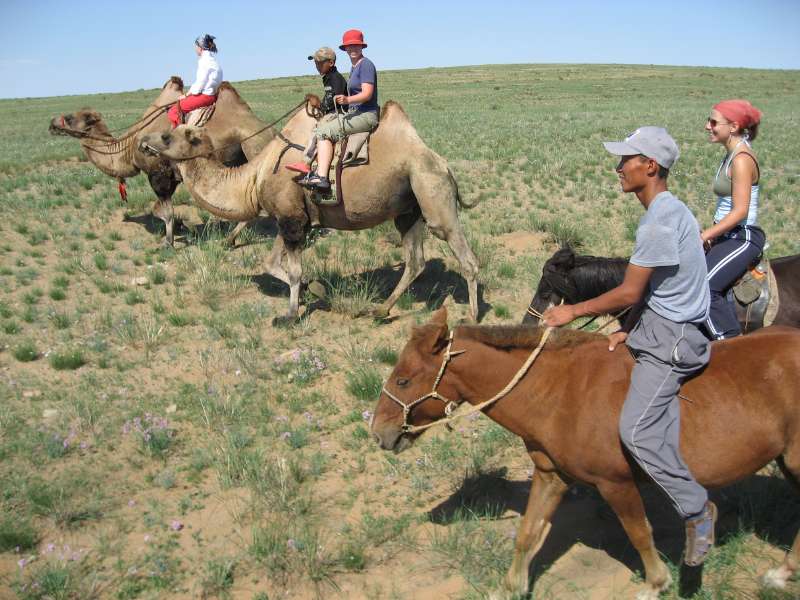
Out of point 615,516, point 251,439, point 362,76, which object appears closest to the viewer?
point 615,516

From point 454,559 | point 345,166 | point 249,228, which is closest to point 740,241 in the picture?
point 454,559

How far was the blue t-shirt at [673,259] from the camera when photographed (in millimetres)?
3896

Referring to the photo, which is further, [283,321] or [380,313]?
[380,313]

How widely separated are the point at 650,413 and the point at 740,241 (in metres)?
2.61

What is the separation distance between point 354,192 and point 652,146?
5800 millimetres

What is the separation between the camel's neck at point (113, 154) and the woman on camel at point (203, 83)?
1272mm

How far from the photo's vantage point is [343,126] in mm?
9133

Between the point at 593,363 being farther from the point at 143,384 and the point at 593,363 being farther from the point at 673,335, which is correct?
the point at 143,384

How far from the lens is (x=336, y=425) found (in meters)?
7.19

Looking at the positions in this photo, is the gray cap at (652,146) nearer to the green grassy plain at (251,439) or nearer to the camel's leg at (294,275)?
the green grassy plain at (251,439)

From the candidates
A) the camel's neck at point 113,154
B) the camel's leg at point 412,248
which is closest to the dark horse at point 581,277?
the camel's leg at point 412,248

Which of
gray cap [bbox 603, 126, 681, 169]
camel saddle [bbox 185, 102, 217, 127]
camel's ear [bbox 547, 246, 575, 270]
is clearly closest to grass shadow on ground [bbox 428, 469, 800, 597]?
camel's ear [bbox 547, 246, 575, 270]

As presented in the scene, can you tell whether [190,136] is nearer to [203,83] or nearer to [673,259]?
[203,83]

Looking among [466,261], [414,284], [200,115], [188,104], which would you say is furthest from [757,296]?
[188,104]
